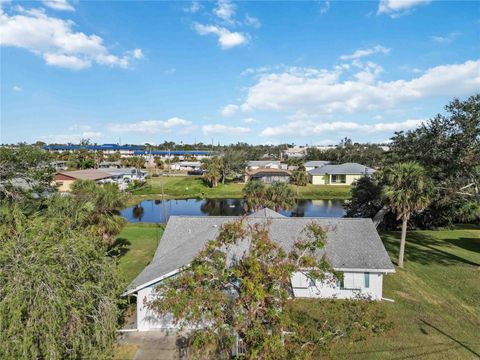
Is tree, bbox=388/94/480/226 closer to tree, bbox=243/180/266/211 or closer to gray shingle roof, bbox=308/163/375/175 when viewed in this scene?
tree, bbox=243/180/266/211

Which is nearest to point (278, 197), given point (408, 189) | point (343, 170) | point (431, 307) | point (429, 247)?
point (408, 189)

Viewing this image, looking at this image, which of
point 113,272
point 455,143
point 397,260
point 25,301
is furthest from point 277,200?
point 25,301

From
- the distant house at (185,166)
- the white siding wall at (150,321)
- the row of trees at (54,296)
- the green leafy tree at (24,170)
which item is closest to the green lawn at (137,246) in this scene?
the white siding wall at (150,321)

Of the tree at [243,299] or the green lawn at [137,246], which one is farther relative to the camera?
the green lawn at [137,246]

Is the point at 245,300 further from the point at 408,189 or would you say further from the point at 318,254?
the point at 408,189

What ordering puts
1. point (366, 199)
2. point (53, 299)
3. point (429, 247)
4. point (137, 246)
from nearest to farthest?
1. point (53, 299)
2. point (137, 246)
3. point (429, 247)
4. point (366, 199)

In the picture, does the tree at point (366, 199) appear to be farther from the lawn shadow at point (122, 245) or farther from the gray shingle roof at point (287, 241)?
the lawn shadow at point (122, 245)

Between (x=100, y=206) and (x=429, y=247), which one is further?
(x=429, y=247)
